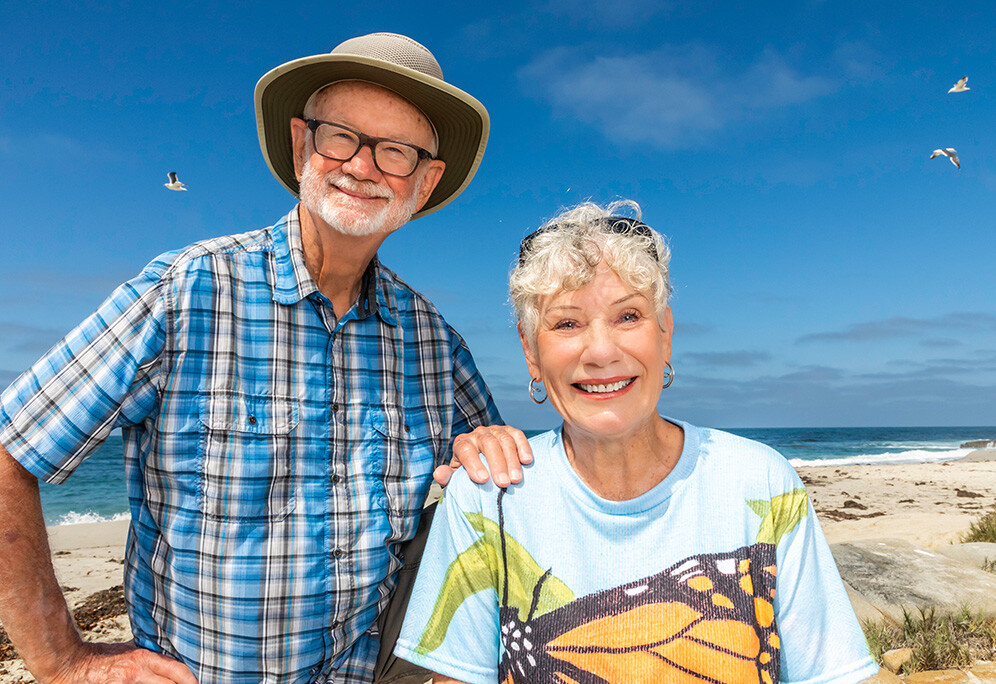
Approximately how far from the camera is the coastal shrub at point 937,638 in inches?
163

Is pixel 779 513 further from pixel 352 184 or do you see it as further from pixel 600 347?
pixel 352 184

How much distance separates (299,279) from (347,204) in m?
0.40

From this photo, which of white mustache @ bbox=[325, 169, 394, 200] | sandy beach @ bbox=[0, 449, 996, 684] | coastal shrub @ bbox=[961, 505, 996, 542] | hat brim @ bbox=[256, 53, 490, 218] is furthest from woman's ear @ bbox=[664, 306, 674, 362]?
coastal shrub @ bbox=[961, 505, 996, 542]

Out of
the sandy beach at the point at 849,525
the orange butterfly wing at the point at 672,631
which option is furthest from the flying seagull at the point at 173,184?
the orange butterfly wing at the point at 672,631

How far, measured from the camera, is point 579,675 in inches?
82.0

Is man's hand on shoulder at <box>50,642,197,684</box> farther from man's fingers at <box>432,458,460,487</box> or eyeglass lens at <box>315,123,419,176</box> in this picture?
eyeglass lens at <box>315,123,419,176</box>

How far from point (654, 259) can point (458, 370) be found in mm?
1477

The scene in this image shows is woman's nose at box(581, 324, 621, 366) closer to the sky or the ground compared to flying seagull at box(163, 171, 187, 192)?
closer to the ground

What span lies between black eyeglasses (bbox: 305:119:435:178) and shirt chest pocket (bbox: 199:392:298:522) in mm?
1164

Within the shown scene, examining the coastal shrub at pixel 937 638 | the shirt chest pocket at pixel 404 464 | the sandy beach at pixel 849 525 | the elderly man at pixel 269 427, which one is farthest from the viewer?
the sandy beach at pixel 849 525

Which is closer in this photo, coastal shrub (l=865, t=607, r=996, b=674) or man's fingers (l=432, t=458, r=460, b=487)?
man's fingers (l=432, t=458, r=460, b=487)

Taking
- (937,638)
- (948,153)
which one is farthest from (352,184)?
Answer: (948,153)

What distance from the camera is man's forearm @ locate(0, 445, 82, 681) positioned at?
2.35 metres

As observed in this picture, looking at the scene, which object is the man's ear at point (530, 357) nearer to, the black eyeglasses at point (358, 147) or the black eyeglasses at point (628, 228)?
the black eyeglasses at point (628, 228)
